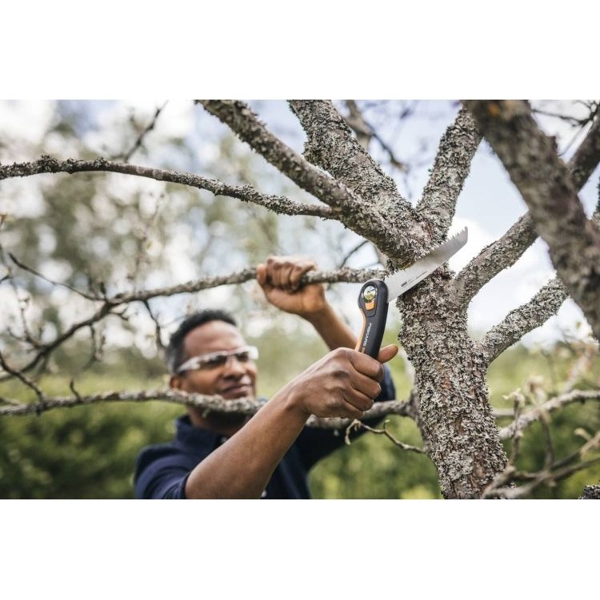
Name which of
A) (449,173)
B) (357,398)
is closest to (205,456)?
(357,398)

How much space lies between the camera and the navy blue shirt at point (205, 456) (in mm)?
1758

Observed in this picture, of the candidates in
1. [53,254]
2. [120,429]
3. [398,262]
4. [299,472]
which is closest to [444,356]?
[398,262]

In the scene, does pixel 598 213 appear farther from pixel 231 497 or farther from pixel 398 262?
pixel 231 497

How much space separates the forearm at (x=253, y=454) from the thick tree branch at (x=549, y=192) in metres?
0.62

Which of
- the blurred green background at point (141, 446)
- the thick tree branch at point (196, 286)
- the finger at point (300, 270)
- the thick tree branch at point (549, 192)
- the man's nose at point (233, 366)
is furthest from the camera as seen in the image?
the blurred green background at point (141, 446)

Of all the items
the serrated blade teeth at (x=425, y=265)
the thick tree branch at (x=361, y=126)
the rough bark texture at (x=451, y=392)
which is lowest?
the rough bark texture at (x=451, y=392)

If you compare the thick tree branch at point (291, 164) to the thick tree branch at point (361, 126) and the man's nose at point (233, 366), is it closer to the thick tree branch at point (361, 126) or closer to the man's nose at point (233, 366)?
the thick tree branch at point (361, 126)

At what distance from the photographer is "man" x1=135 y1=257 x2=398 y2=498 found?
1.07 m

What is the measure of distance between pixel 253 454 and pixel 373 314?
43cm

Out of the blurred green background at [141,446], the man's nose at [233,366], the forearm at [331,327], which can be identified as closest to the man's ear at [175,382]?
the man's nose at [233,366]

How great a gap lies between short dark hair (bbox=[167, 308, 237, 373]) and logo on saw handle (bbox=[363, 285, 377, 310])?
1.30 metres

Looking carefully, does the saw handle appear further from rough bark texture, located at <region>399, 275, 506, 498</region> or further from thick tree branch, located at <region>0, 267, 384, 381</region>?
thick tree branch, located at <region>0, 267, 384, 381</region>

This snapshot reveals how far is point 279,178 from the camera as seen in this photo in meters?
3.52
